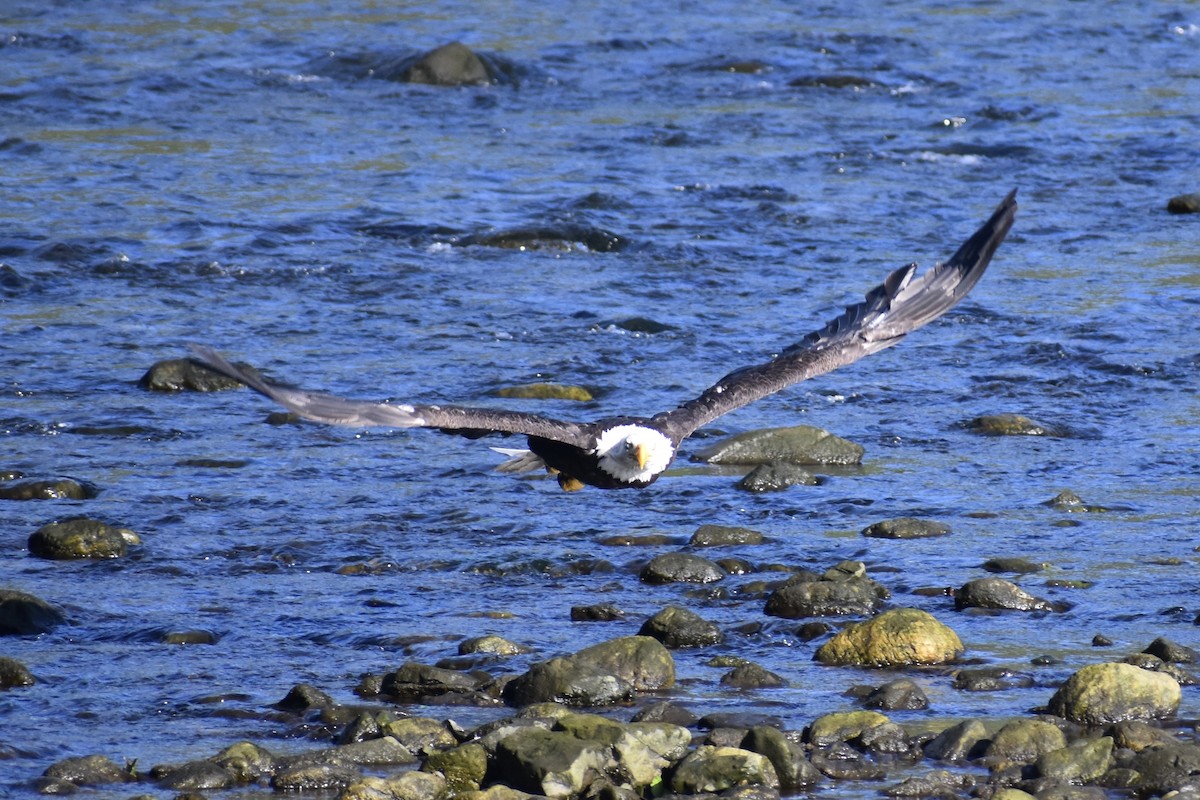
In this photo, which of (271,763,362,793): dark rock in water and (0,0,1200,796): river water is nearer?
(271,763,362,793): dark rock in water

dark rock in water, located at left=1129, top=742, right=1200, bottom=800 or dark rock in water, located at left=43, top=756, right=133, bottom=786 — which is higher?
dark rock in water, located at left=1129, top=742, right=1200, bottom=800

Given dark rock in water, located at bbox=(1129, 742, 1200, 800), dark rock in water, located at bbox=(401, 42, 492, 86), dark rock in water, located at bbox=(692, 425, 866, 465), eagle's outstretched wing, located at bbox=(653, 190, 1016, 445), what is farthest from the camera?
dark rock in water, located at bbox=(401, 42, 492, 86)

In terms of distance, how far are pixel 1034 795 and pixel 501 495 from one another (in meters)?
4.10

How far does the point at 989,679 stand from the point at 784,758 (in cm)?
128

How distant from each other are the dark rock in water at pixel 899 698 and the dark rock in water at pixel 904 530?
2002mm

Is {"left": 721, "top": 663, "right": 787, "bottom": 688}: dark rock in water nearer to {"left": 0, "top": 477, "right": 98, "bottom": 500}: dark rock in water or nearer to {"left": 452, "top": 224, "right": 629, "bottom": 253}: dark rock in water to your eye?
{"left": 0, "top": 477, "right": 98, "bottom": 500}: dark rock in water

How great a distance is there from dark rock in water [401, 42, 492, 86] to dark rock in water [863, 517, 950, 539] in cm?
1012

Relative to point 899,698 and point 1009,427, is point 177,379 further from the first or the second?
point 899,698

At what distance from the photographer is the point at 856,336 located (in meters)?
8.71

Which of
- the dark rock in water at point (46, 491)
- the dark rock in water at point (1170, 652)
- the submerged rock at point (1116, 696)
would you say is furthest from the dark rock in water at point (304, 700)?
the dark rock in water at point (1170, 652)

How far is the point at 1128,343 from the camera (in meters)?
12.3

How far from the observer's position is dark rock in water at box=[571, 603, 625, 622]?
26.3 feet

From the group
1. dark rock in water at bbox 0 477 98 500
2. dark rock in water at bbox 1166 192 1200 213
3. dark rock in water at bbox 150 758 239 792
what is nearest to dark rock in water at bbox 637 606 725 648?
dark rock in water at bbox 150 758 239 792

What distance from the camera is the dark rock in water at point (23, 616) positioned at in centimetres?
767
